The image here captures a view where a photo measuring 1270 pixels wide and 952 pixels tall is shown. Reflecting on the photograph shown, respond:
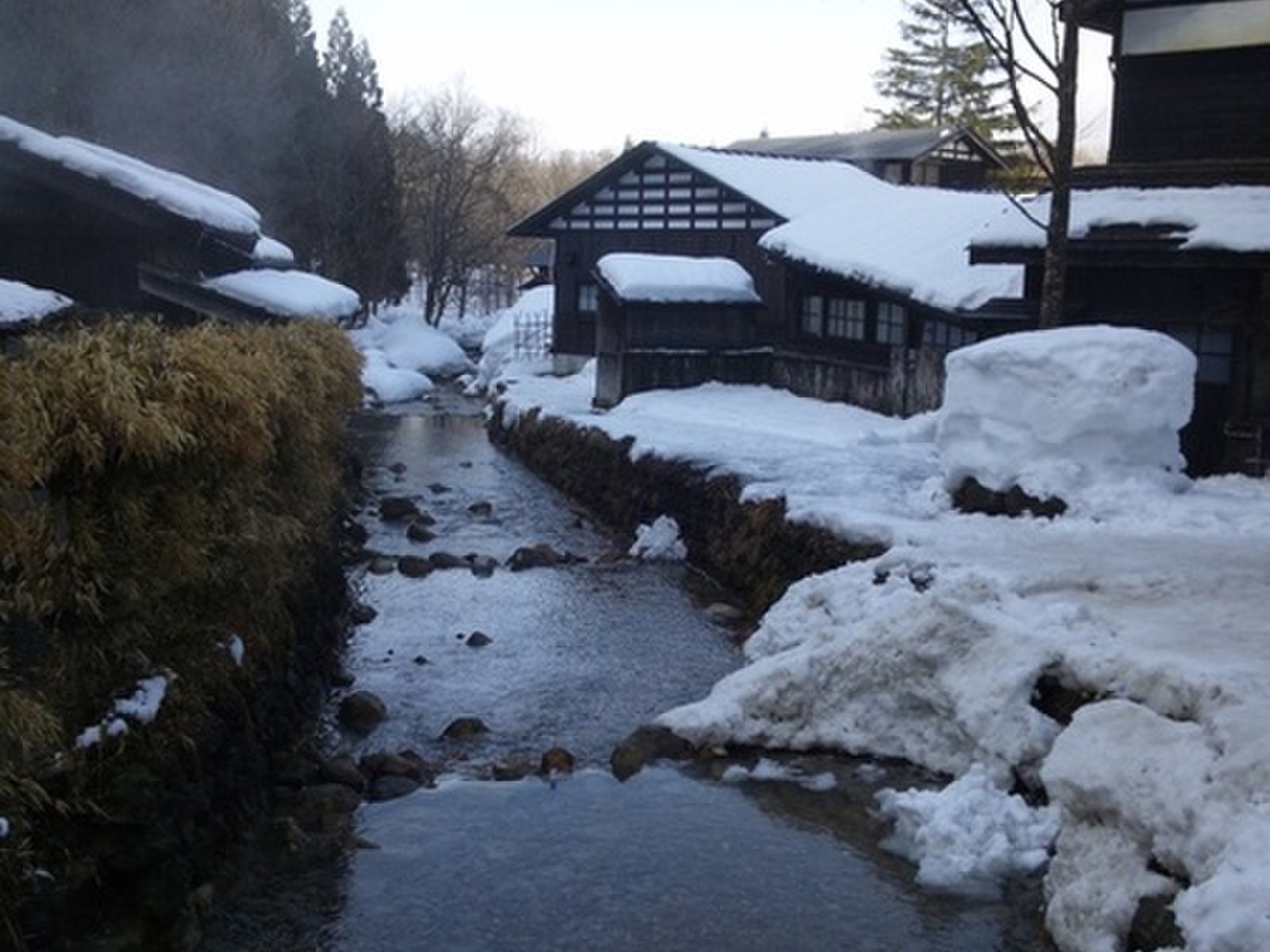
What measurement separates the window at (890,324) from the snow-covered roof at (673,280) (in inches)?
156

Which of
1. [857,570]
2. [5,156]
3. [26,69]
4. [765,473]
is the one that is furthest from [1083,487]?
[26,69]

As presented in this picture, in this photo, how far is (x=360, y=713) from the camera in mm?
10750

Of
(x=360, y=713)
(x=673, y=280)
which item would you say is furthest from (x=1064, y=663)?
(x=673, y=280)

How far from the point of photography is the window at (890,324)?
71.4 ft

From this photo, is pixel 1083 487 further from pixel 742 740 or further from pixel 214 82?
pixel 214 82

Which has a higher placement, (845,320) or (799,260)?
(799,260)

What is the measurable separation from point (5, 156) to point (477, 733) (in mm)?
8965

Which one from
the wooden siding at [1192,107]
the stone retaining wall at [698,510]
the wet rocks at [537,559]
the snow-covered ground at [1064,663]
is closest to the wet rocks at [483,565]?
the wet rocks at [537,559]

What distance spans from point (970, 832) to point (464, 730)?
14.1 ft

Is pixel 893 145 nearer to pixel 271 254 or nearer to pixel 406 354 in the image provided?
pixel 406 354

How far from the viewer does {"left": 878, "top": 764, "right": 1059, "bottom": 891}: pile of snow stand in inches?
308

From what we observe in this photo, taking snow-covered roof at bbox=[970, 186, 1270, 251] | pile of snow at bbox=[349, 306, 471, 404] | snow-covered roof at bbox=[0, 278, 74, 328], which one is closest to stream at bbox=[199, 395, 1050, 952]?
snow-covered roof at bbox=[0, 278, 74, 328]

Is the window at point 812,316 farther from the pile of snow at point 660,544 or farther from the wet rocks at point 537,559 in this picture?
the wet rocks at point 537,559

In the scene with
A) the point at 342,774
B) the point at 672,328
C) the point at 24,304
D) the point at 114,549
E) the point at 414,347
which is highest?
the point at 672,328
